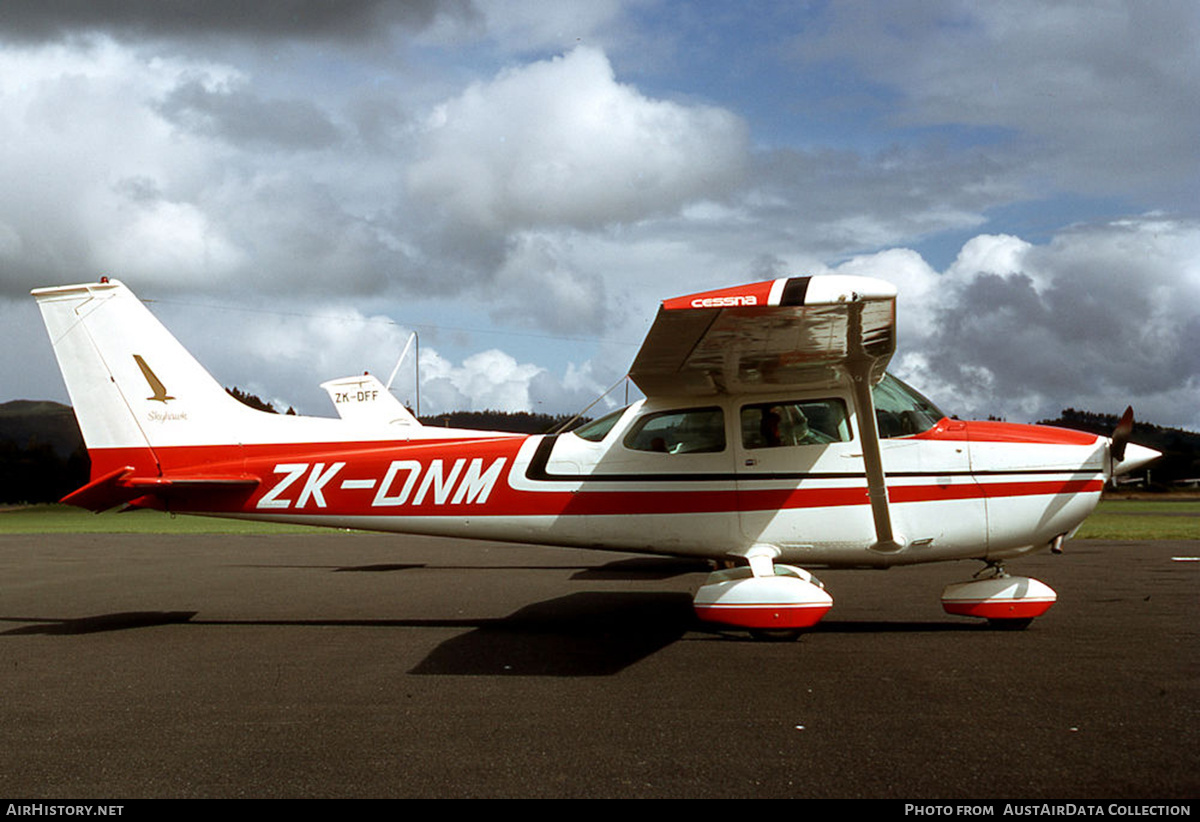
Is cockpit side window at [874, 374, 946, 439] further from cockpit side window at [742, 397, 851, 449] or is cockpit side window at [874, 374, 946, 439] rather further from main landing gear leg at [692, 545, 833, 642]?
main landing gear leg at [692, 545, 833, 642]

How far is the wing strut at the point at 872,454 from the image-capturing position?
23.8 ft

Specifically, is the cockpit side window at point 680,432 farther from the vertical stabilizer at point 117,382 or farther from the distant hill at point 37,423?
the distant hill at point 37,423

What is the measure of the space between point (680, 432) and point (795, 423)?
100cm

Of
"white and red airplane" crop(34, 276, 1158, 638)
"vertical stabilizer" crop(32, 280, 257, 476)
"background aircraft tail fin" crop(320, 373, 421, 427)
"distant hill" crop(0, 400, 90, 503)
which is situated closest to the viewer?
"white and red airplane" crop(34, 276, 1158, 638)

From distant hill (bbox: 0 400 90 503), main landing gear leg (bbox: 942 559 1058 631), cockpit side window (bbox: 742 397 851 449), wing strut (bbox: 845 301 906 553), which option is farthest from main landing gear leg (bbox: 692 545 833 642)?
distant hill (bbox: 0 400 90 503)

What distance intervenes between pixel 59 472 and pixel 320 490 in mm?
66847

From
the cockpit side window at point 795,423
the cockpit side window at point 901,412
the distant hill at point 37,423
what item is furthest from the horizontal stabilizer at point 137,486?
the distant hill at point 37,423

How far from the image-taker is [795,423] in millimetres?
7836

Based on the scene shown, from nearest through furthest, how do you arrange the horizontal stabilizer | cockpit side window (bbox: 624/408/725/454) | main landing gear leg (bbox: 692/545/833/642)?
main landing gear leg (bbox: 692/545/833/642), cockpit side window (bbox: 624/408/725/454), the horizontal stabilizer

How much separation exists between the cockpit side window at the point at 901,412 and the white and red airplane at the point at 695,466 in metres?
0.02

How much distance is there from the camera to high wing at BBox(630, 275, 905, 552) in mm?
5656

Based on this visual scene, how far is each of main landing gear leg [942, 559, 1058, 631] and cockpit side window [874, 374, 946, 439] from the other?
1367 mm

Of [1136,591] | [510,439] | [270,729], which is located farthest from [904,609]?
[270,729]

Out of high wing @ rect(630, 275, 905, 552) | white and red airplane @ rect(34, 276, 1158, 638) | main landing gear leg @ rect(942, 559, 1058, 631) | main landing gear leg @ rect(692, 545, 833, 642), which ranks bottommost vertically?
main landing gear leg @ rect(942, 559, 1058, 631)
